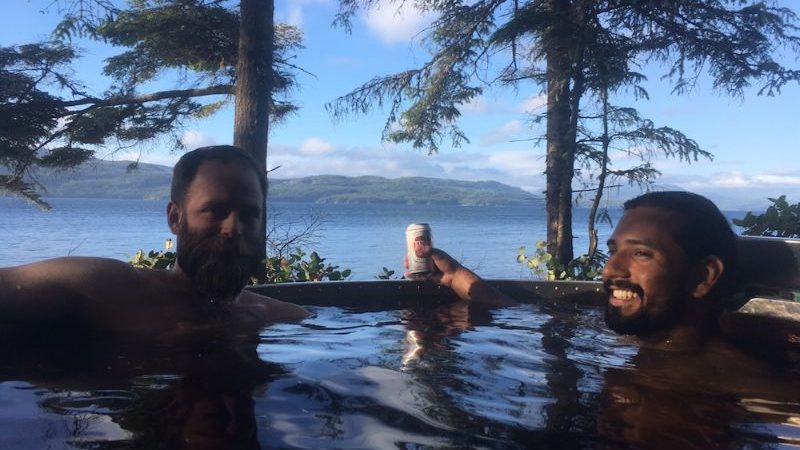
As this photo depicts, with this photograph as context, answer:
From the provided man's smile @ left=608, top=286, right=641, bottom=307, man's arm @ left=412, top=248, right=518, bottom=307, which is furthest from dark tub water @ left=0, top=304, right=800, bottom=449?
man's arm @ left=412, top=248, right=518, bottom=307

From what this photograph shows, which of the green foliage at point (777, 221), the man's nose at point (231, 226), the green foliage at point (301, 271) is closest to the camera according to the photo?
the man's nose at point (231, 226)

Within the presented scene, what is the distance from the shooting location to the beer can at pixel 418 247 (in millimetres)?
4691

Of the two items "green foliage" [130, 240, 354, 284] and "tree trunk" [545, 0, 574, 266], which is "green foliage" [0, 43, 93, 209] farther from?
"tree trunk" [545, 0, 574, 266]

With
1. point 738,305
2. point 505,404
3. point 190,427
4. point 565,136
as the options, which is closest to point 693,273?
point 738,305

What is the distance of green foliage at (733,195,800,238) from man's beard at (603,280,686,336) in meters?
4.42

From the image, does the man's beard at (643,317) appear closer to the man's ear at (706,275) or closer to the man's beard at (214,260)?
the man's ear at (706,275)

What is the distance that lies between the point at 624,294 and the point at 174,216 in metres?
2.17

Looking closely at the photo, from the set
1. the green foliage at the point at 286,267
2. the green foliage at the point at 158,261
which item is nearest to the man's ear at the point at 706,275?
the green foliage at the point at 286,267

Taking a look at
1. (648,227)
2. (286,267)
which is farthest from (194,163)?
(286,267)

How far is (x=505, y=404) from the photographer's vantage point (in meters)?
2.28

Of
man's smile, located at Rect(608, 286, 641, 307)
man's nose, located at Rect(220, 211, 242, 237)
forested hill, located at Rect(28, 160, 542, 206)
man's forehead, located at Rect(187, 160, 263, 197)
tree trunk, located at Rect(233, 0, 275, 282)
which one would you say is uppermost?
forested hill, located at Rect(28, 160, 542, 206)

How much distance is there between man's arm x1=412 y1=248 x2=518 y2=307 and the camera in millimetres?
4664

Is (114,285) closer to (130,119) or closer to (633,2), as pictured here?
(633,2)

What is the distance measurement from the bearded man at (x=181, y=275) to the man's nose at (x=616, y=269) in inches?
Answer: 66.3
